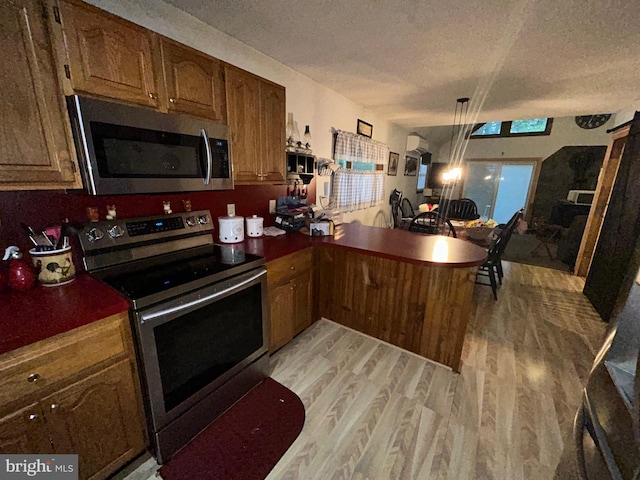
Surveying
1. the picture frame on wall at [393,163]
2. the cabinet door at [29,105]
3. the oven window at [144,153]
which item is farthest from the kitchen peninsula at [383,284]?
the picture frame on wall at [393,163]

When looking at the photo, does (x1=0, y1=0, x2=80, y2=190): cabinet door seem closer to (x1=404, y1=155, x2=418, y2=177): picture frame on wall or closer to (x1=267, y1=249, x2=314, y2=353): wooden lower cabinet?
(x1=267, y1=249, x2=314, y2=353): wooden lower cabinet

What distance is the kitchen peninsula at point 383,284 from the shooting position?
1.79 meters

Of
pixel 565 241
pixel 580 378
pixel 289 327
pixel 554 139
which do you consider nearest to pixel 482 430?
pixel 580 378

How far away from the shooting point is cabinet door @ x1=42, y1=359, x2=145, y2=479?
95cm

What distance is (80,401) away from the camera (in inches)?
38.5

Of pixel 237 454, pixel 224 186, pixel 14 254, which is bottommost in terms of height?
pixel 237 454

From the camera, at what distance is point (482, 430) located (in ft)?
4.83

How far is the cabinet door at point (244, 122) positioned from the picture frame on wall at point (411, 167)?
4.53m

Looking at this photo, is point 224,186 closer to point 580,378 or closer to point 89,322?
point 89,322

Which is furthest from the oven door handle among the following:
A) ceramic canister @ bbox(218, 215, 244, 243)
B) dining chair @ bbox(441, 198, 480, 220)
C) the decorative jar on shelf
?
dining chair @ bbox(441, 198, 480, 220)

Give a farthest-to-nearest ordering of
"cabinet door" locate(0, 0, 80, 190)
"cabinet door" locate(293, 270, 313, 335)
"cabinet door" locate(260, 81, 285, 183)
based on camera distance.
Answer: "cabinet door" locate(293, 270, 313, 335)
"cabinet door" locate(260, 81, 285, 183)
"cabinet door" locate(0, 0, 80, 190)

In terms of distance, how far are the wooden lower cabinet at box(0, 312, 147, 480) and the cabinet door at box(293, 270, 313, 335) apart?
112 cm

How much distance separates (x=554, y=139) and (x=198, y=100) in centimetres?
820

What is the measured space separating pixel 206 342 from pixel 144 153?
1.02m
